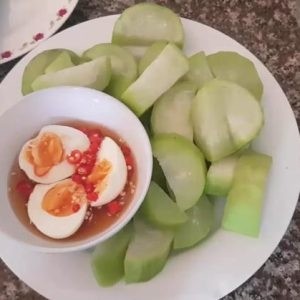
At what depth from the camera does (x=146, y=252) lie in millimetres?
834

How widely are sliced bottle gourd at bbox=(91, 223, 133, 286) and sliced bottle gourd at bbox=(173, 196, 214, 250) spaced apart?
7 cm

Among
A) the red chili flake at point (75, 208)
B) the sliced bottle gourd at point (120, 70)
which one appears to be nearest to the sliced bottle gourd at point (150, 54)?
the sliced bottle gourd at point (120, 70)

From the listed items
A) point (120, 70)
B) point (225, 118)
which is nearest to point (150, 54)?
point (120, 70)

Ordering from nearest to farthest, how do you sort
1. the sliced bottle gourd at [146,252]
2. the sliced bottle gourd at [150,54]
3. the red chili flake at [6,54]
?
the sliced bottle gourd at [146,252], the sliced bottle gourd at [150,54], the red chili flake at [6,54]

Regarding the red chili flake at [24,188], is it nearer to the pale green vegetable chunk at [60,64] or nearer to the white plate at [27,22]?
the pale green vegetable chunk at [60,64]

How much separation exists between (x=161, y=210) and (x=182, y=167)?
0.21 ft

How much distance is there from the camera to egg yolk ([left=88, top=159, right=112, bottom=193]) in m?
0.89

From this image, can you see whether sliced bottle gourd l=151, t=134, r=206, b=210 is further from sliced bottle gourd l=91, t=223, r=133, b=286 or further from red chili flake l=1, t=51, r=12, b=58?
red chili flake l=1, t=51, r=12, b=58

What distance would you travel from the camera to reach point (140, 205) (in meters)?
0.84

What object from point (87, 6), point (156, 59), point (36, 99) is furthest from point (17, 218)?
point (87, 6)

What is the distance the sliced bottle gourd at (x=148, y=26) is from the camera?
97 centimetres

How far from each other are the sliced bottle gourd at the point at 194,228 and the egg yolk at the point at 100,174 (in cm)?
12

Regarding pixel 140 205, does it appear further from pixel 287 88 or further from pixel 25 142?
pixel 287 88

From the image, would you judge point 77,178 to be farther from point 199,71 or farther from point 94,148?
point 199,71
